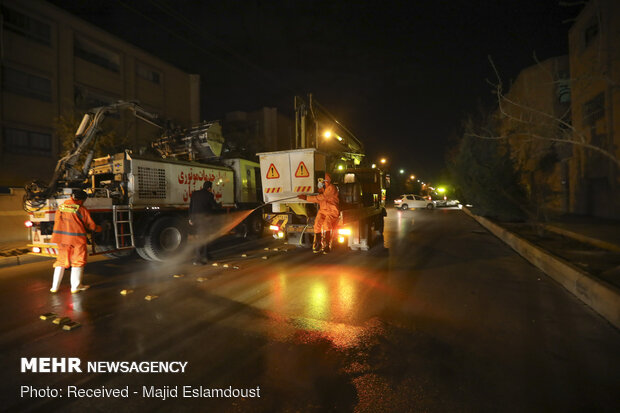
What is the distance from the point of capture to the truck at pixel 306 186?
27.7ft

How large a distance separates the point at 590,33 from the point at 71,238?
24.8 m

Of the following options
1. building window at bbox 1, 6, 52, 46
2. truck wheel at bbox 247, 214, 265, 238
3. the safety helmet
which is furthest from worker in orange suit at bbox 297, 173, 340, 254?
building window at bbox 1, 6, 52, 46

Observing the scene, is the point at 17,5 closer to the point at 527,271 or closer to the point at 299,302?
the point at 299,302

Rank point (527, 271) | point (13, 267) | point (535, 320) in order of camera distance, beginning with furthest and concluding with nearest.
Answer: point (13, 267), point (527, 271), point (535, 320)

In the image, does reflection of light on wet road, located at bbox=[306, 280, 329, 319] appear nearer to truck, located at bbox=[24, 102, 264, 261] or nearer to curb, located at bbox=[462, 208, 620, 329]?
curb, located at bbox=[462, 208, 620, 329]

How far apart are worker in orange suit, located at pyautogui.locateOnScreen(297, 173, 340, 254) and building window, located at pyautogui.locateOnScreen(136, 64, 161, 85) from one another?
89.0ft

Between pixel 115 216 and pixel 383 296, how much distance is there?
6068 mm

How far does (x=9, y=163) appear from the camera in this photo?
18.8 metres

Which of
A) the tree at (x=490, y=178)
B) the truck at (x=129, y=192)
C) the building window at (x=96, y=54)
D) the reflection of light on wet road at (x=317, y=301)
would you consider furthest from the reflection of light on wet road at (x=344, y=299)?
the building window at (x=96, y=54)

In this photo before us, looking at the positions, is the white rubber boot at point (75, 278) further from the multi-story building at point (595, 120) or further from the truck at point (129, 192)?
the multi-story building at point (595, 120)

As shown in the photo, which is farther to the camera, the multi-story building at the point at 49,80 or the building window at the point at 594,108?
the multi-story building at the point at 49,80

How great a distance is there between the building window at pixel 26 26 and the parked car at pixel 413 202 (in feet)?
108

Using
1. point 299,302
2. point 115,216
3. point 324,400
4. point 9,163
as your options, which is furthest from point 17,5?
point 324,400

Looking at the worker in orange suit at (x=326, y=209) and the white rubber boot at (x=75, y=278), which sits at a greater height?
the worker in orange suit at (x=326, y=209)
